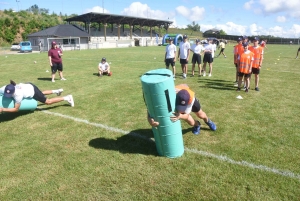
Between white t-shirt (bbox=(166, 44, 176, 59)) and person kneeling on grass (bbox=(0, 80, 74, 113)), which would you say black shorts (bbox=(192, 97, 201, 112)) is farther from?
white t-shirt (bbox=(166, 44, 176, 59))

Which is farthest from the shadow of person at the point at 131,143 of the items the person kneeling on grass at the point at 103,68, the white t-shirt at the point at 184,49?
the person kneeling on grass at the point at 103,68

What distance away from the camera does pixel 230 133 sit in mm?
5223

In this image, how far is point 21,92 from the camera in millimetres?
5848

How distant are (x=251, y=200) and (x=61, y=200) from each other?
2.59 meters

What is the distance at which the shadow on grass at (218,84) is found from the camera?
9.74 meters

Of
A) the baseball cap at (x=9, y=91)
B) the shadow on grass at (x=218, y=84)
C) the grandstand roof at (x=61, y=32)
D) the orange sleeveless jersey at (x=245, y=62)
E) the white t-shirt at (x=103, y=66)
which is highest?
the grandstand roof at (x=61, y=32)

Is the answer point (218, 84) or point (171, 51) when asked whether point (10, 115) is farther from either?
point (218, 84)

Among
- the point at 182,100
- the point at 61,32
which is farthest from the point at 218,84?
the point at 61,32

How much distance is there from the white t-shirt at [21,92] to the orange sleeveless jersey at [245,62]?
264 inches

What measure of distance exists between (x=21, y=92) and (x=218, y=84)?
24.9ft

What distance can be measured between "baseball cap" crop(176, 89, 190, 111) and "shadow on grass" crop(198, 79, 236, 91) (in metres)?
5.99

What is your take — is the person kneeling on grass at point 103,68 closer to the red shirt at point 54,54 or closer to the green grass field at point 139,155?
the red shirt at point 54,54

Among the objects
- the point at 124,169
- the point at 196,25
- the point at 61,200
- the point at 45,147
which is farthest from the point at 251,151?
the point at 196,25

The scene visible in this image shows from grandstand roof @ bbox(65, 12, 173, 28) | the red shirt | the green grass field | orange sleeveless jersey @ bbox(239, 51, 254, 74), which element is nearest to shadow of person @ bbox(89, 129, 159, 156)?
the green grass field
